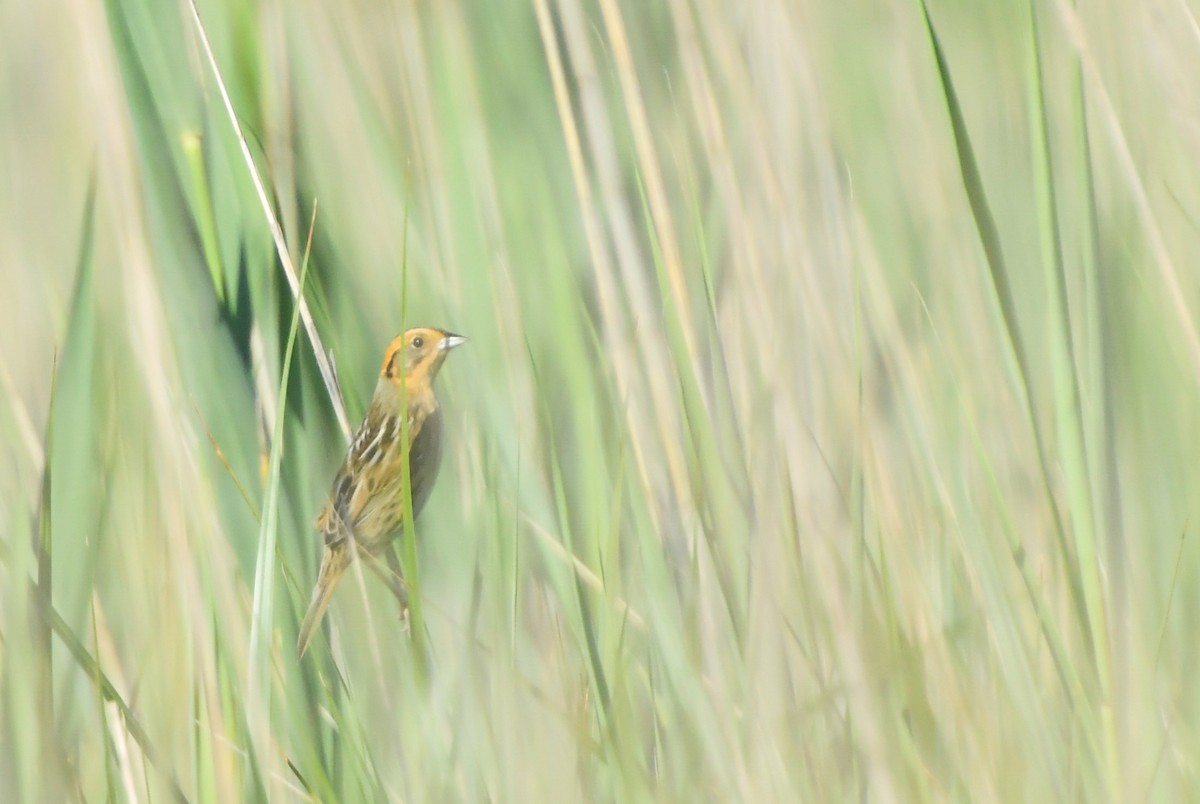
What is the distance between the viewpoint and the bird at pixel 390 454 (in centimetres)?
172

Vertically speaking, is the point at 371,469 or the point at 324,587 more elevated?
the point at 371,469

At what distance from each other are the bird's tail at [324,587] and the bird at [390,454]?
9 cm

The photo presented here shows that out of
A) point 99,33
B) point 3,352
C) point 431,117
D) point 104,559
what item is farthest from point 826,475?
point 3,352

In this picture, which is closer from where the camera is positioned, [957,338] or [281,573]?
[281,573]

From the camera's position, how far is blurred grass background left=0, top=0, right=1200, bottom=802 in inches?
45.5

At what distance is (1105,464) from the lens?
4.03 feet

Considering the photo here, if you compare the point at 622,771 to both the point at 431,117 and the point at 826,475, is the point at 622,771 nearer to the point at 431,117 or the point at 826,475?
the point at 826,475

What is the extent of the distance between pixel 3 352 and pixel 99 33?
0.46m

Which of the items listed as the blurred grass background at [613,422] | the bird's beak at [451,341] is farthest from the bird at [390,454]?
the blurred grass background at [613,422]

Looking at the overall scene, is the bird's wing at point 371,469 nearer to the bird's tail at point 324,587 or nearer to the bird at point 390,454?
the bird at point 390,454

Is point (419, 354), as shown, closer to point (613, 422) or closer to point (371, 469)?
point (371, 469)

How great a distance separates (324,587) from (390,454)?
534 millimetres

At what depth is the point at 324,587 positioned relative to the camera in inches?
56.1

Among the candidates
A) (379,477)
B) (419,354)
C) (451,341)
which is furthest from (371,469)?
(451,341)
